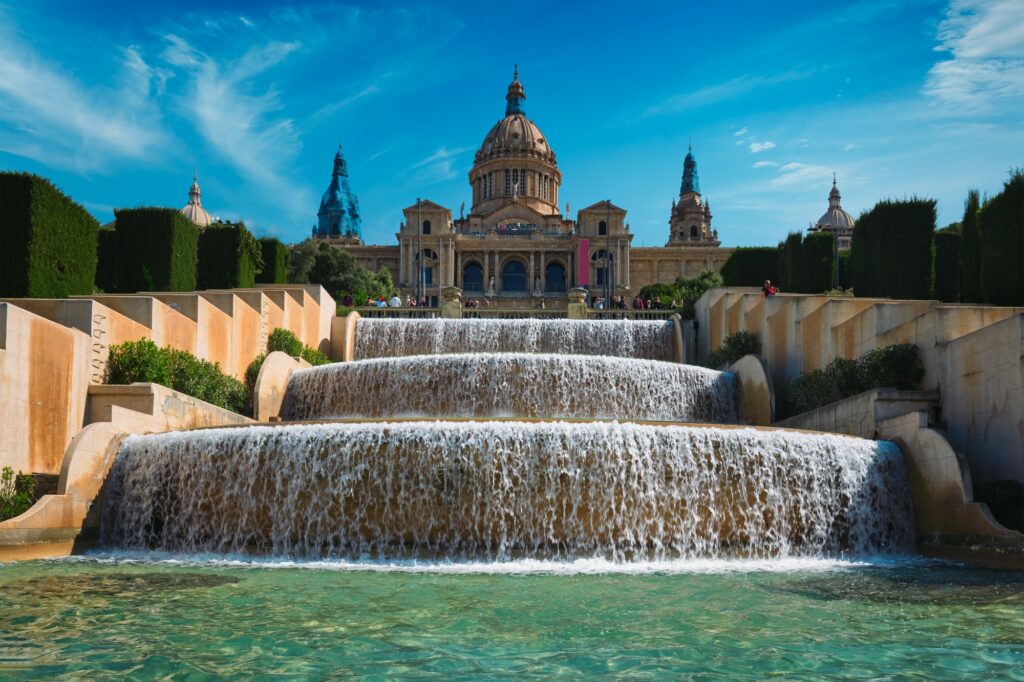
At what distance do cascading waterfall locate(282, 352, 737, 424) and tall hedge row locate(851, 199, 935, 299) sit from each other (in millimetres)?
6243

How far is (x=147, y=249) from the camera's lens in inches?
885

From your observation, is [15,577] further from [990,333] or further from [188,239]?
[188,239]

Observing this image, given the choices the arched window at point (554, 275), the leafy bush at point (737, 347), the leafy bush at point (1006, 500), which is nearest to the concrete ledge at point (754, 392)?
the leafy bush at point (737, 347)

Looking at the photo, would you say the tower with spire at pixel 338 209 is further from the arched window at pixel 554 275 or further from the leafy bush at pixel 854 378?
the leafy bush at pixel 854 378

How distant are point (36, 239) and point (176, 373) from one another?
3318 millimetres

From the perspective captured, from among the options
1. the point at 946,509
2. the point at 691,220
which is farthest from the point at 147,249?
the point at 691,220

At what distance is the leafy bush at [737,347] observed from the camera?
2055 centimetres

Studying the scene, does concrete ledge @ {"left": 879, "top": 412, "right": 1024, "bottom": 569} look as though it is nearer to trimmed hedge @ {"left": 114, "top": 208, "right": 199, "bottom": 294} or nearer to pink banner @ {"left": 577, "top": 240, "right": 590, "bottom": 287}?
trimmed hedge @ {"left": 114, "top": 208, "right": 199, "bottom": 294}

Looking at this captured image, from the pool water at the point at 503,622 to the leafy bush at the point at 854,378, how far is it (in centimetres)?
468

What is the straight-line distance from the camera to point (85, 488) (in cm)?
1130

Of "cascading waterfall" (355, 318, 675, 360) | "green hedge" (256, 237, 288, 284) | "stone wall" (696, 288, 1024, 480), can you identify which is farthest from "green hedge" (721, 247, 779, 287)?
"green hedge" (256, 237, 288, 284)

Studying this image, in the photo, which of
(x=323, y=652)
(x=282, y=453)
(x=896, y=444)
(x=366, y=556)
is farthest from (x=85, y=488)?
(x=896, y=444)

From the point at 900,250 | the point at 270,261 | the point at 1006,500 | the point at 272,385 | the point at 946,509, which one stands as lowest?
the point at 946,509

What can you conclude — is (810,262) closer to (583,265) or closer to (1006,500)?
(1006,500)
